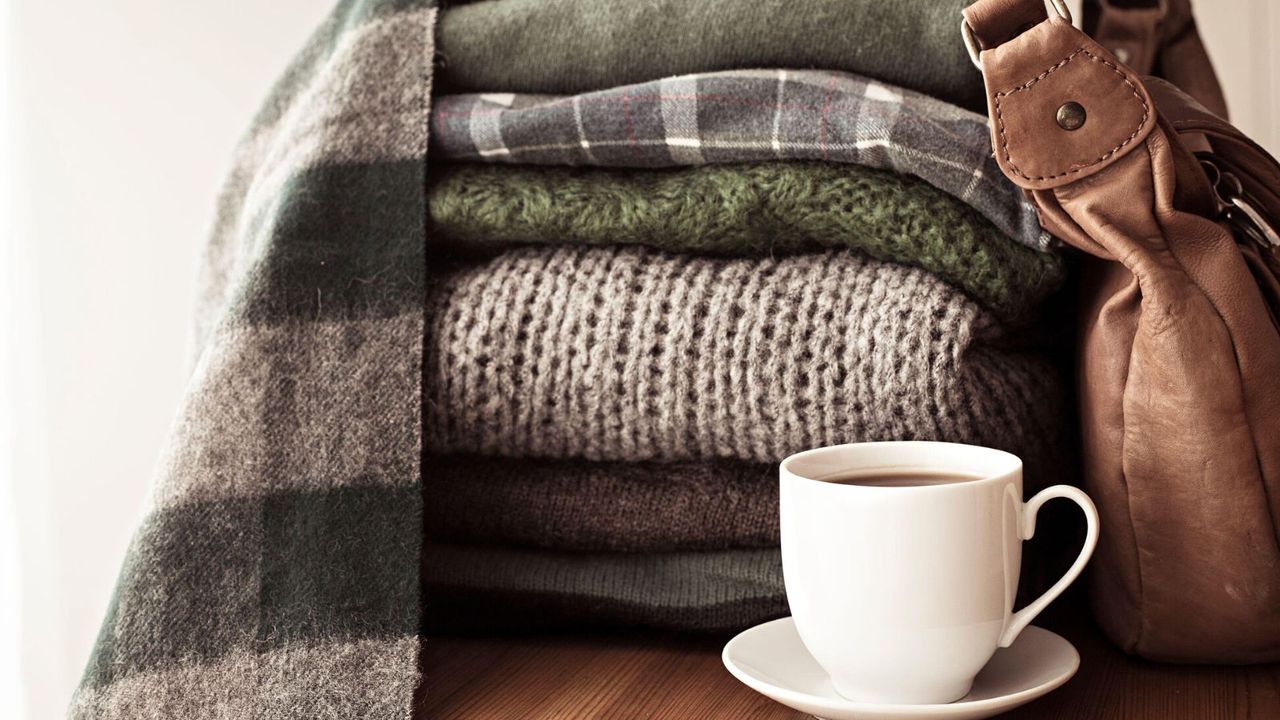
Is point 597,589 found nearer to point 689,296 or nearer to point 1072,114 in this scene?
point 689,296

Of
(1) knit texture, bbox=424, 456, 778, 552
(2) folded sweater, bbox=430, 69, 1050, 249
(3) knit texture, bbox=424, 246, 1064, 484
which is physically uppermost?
(2) folded sweater, bbox=430, 69, 1050, 249

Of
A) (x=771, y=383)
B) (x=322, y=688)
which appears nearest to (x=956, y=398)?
(x=771, y=383)

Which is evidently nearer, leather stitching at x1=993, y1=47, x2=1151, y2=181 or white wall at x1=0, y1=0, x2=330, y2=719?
leather stitching at x1=993, y1=47, x2=1151, y2=181

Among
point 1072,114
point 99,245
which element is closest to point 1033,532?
point 1072,114

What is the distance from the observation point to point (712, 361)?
1.53 ft

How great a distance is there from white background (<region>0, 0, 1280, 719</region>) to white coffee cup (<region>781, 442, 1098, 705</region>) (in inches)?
25.2

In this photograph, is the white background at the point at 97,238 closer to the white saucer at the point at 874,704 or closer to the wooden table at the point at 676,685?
the wooden table at the point at 676,685

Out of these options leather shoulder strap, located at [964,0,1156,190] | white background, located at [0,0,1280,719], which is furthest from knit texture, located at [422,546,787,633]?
white background, located at [0,0,1280,719]

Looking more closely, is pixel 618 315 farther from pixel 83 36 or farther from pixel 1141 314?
pixel 83 36

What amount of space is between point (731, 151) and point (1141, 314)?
185mm

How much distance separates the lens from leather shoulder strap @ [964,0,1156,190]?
1.30 ft

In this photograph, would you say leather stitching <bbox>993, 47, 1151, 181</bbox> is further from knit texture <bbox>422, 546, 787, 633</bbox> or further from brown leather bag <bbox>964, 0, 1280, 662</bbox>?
knit texture <bbox>422, 546, 787, 633</bbox>

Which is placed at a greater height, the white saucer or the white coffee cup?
the white coffee cup

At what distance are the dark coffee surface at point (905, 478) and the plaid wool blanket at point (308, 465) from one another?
0.19 m
